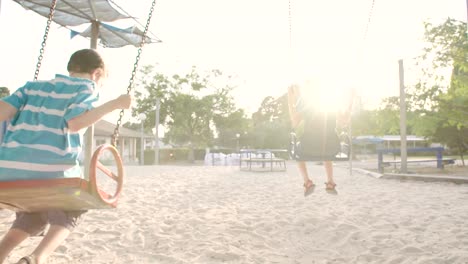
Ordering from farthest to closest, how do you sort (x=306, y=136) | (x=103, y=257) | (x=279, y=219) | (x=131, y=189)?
(x=131, y=189), (x=279, y=219), (x=306, y=136), (x=103, y=257)

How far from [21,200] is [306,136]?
271 centimetres

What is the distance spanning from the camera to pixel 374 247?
3.29 m

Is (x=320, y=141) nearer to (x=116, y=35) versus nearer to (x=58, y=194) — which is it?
(x=58, y=194)

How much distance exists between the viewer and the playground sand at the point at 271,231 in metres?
3.07

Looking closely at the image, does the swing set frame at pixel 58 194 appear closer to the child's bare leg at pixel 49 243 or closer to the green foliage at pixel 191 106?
the child's bare leg at pixel 49 243

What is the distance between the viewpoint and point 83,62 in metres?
1.95

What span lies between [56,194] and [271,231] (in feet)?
8.66

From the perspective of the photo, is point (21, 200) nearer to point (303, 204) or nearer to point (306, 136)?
point (306, 136)

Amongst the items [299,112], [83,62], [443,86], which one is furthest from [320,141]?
[443,86]

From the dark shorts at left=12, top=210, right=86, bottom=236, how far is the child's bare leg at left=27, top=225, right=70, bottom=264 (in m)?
0.04

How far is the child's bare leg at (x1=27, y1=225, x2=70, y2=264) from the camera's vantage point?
1.82m

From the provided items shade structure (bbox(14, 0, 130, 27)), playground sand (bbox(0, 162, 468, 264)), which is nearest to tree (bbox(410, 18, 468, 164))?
playground sand (bbox(0, 162, 468, 264))

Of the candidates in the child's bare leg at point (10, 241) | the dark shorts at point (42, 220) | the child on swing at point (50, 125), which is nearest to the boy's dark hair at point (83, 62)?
Result: the child on swing at point (50, 125)

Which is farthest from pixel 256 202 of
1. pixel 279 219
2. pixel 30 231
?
pixel 30 231
